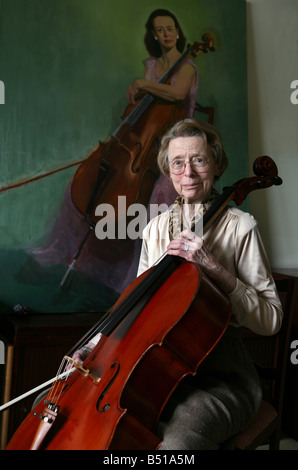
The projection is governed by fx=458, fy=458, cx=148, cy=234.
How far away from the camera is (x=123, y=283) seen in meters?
2.58

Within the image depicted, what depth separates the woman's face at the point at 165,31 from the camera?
2648mm

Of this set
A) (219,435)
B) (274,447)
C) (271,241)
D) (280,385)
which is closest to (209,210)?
(219,435)

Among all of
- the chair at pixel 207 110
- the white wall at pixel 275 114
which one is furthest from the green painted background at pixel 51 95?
the white wall at pixel 275 114

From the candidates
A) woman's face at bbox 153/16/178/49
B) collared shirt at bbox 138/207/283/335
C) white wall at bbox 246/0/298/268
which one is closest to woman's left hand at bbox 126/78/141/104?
woman's face at bbox 153/16/178/49

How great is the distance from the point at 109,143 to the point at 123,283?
785 mm

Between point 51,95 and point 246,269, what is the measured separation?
154cm

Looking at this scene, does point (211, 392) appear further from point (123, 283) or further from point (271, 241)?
point (271, 241)

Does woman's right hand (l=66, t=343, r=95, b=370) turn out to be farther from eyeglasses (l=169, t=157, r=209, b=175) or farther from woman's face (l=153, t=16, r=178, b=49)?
woman's face (l=153, t=16, r=178, b=49)

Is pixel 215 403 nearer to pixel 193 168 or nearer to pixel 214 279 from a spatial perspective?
pixel 214 279

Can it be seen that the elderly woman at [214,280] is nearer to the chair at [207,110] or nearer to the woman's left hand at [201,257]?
the woman's left hand at [201,257]

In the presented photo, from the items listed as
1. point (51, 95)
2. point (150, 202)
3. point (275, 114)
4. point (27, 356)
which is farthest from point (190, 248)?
point (275, 114)

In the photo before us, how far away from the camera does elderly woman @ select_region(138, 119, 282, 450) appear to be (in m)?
1.22

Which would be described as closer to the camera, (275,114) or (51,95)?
(51,95)

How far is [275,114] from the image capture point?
2939mm
